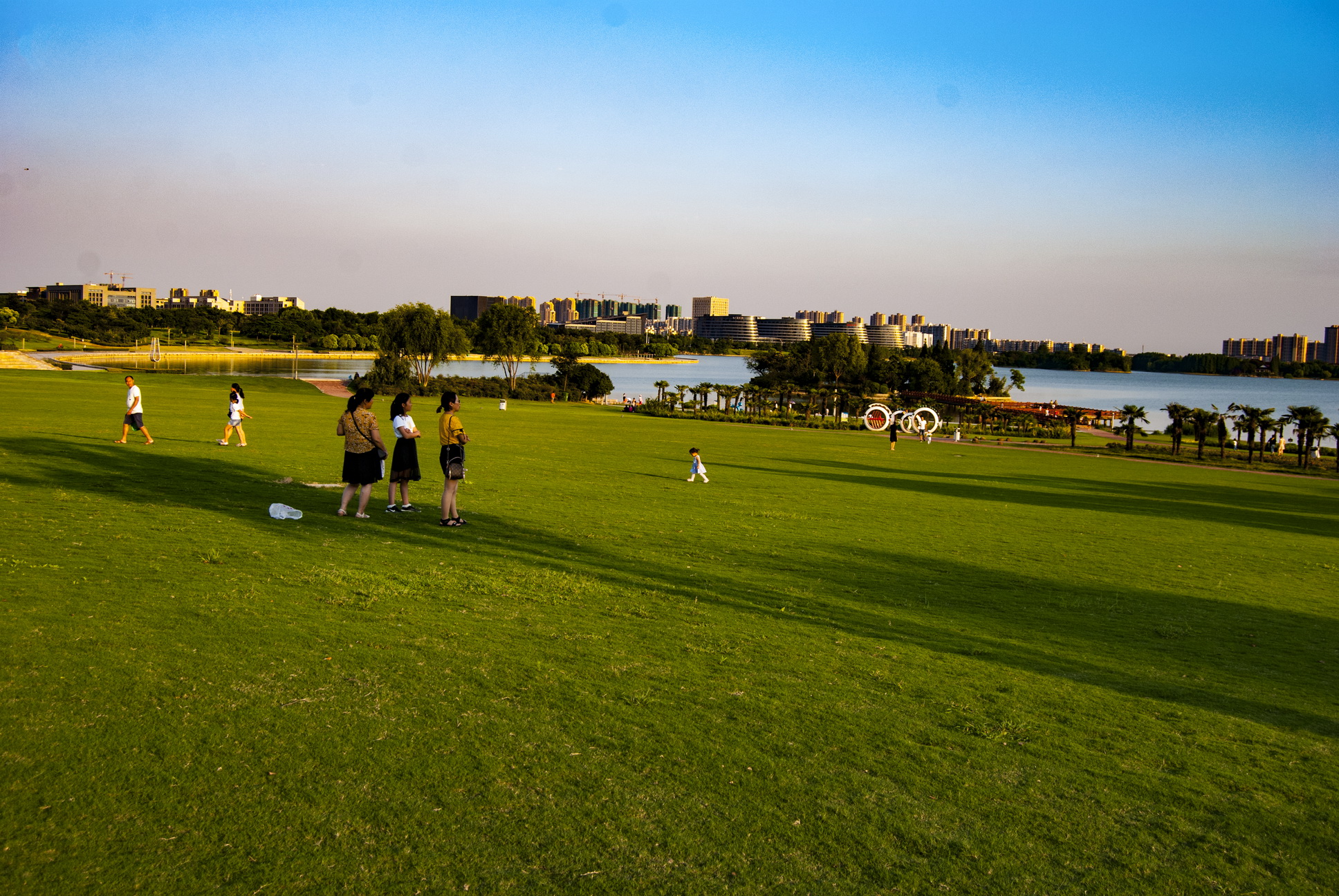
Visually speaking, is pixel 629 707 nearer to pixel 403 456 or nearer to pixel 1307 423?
pixel 403 456

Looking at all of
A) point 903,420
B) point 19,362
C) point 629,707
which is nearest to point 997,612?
point 629,707

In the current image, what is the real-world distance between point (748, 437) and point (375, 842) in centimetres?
4198

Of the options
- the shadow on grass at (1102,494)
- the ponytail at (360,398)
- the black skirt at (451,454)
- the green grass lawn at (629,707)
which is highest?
the ponytail at (360,398)

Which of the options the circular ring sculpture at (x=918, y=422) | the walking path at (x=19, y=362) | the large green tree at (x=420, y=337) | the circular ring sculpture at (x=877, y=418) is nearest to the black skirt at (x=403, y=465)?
the circular ring sculpture at (x=918, y=422)

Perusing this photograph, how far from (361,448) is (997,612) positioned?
947 centimetres

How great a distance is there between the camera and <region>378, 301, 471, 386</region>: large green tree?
259 feet

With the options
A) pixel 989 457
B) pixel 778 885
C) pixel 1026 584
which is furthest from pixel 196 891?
pixel 989 457

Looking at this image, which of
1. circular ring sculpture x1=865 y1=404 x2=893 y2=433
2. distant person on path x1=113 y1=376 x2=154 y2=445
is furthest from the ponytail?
circular ring sculpture x1=865 y1=404 x2=893 y2=433

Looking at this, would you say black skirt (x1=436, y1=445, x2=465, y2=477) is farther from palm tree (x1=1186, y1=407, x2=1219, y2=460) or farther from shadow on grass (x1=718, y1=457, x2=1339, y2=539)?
palm tree (x1=1186, y1=407, x2=1219, y2=460)

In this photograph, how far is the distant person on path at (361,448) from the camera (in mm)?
12703

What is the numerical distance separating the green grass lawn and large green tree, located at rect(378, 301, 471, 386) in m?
65.7

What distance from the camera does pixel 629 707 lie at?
6.62m

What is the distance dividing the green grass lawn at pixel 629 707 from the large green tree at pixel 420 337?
6568 centimetres

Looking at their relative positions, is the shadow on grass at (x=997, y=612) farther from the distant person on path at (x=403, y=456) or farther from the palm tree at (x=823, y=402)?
the palm tree at (x=823, y=402)
